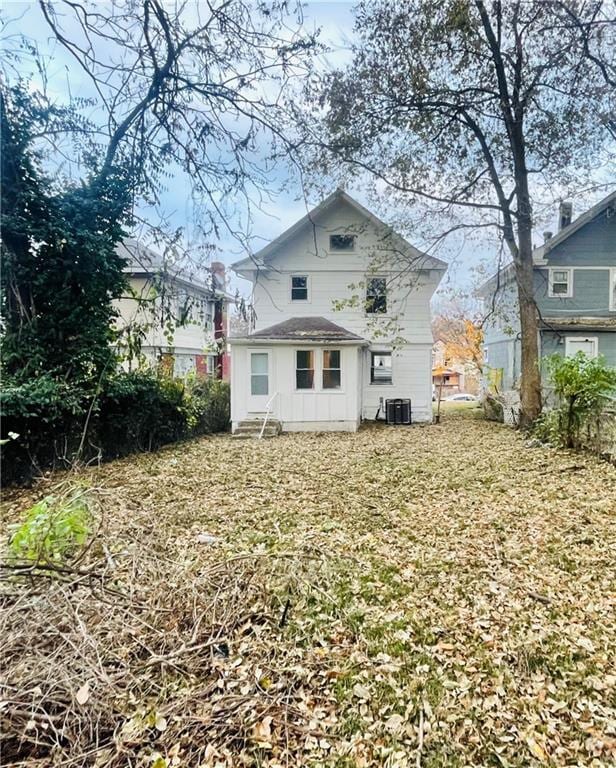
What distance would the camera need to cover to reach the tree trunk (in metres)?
12.0

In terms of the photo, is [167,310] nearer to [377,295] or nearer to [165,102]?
[165,102]

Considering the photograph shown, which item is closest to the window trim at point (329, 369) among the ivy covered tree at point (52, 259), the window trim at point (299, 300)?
the window trim at point (299, 300)

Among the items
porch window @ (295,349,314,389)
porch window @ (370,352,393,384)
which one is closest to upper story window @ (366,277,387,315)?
porch window @ (370,352,393,384)

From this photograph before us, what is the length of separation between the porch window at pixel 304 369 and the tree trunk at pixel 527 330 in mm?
6119

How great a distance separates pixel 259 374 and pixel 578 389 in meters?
8.24

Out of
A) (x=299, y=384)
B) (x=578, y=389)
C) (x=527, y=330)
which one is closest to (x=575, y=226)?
(x=527, y=330)

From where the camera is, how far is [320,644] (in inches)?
113

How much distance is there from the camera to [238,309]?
6.03 metres

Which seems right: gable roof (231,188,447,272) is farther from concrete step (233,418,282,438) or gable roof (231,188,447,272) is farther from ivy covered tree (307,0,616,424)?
concrete step (233,418,282,438)

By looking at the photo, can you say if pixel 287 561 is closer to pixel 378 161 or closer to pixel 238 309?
pixel 238 309

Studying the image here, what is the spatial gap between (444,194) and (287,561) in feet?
39.1

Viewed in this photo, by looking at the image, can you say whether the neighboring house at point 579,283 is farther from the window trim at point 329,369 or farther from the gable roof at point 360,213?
the window trim at point 329,369

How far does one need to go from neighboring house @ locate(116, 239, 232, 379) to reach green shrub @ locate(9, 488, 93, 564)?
3555 millimetres

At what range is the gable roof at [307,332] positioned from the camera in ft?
41.8
